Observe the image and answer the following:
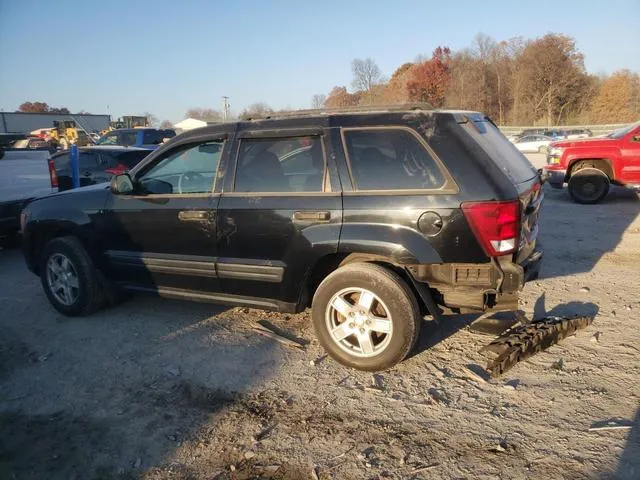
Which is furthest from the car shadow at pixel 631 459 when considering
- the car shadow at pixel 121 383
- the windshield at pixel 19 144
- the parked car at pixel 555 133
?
the parked car at pixel 555 133

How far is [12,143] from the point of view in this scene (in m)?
9.50

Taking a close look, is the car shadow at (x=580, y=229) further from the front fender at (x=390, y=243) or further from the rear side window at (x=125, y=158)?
the rear side window at (x=125, y=158)

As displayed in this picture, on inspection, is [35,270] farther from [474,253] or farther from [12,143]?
[12,143]

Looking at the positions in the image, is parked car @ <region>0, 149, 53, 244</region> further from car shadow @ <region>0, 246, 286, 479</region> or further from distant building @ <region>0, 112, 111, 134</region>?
distant building @ <region>0, 112, 111, 134</region>

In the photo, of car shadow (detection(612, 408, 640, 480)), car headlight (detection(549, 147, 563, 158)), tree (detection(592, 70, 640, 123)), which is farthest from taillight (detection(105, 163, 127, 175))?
tree (detection(592, 70, 640, 123))

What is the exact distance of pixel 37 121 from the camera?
48375mm

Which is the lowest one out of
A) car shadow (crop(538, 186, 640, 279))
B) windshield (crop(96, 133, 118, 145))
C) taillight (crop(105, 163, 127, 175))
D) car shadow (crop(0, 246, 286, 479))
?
car shadow (crop(0, 246, 286, 479))

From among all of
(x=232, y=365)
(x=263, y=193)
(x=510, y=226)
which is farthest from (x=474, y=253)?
(x=232, y=365)

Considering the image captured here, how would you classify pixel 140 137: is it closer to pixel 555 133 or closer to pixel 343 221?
pixel 343 221

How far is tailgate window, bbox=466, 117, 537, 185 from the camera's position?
3445mm

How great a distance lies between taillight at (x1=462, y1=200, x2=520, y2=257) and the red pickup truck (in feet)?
25.9

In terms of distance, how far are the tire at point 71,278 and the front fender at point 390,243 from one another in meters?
2.69

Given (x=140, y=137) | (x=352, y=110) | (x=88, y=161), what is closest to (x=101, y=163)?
(x=88, y=161)

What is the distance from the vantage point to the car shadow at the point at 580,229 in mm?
5969
